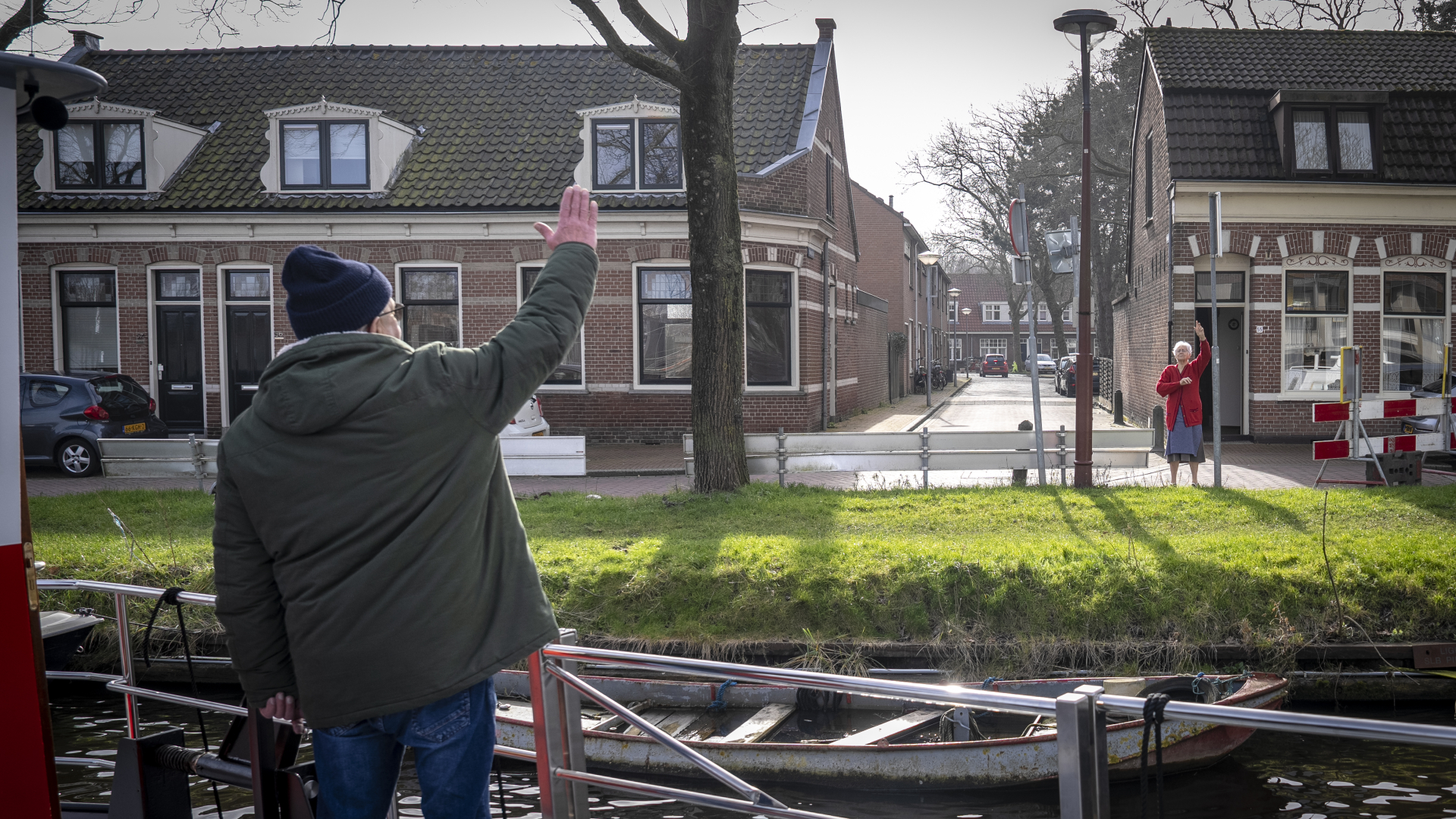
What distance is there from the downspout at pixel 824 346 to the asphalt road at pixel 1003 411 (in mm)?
3304

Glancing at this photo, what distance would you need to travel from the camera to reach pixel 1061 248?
1188cm

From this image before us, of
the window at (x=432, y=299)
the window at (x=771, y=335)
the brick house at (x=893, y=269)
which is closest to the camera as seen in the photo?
the window at (x=432, y=299)

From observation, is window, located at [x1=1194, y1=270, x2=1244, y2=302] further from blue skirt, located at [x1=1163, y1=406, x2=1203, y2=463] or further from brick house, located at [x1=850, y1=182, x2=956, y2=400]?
brick house, located at [x1=850, y1=182, x2=956, y2=400]

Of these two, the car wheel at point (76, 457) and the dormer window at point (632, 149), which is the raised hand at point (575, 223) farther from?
the dormer window at point (632, 149)

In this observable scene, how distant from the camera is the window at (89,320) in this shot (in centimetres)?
2105

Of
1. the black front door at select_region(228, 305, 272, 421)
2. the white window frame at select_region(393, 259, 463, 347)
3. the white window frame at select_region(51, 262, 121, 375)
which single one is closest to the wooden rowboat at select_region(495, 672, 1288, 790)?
the white window frame at select_region(393, 259, 463, 347)

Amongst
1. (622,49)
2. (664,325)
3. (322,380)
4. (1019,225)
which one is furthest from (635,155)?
(322,380)

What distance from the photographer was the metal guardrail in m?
12.3

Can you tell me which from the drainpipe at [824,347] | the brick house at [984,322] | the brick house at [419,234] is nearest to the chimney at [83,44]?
the brick house at [419,234]

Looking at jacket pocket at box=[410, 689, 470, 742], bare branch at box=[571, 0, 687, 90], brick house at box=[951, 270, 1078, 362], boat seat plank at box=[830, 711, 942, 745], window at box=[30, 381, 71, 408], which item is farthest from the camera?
brick house at box=[951, 270, 1078, 362]

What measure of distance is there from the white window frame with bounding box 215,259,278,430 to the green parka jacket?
65.2ft

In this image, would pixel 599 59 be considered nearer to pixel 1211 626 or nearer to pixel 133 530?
pixel 133 530

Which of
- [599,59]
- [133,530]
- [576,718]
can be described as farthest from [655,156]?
[576,718]

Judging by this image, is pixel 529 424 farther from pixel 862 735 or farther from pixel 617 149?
pixel 862 735
